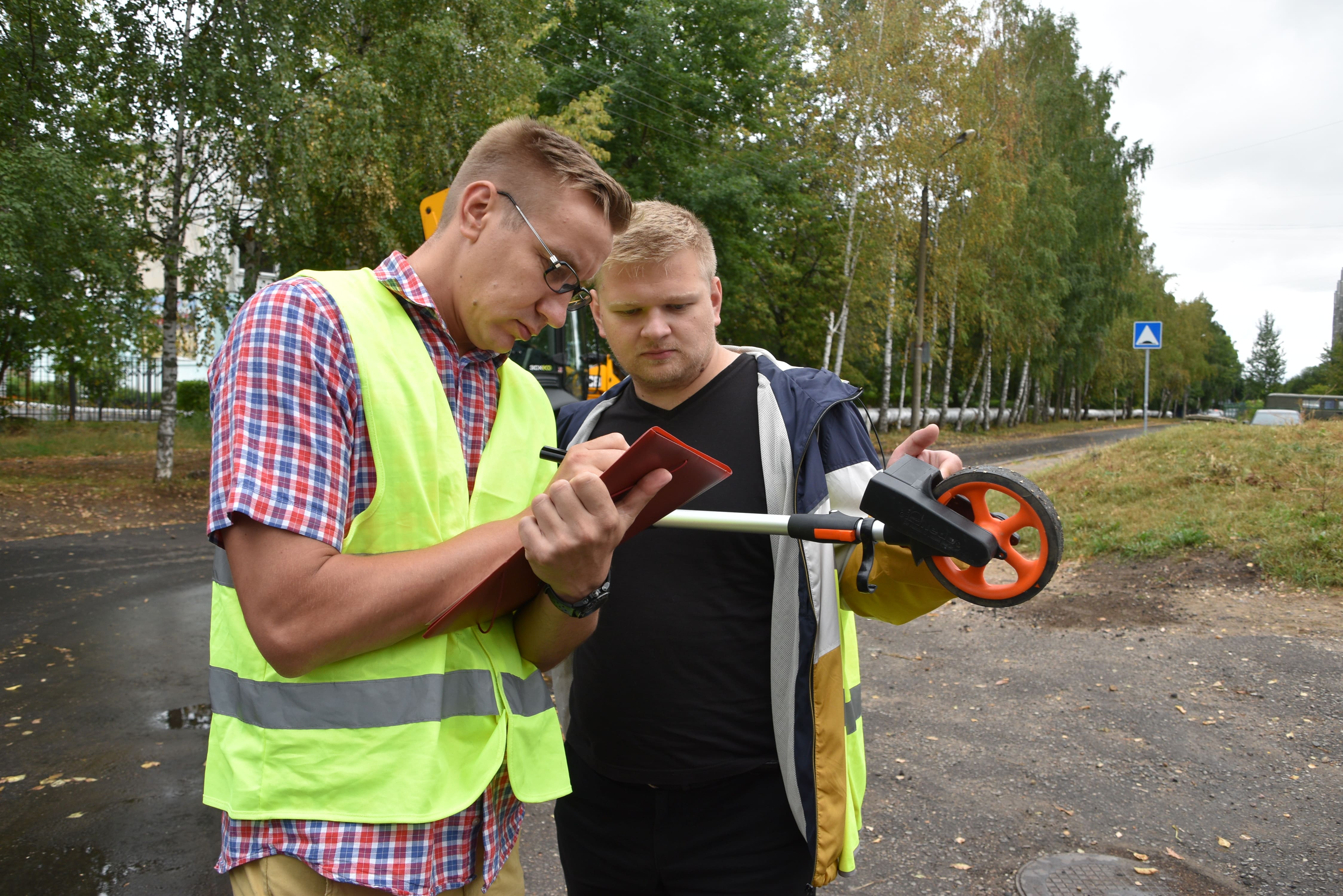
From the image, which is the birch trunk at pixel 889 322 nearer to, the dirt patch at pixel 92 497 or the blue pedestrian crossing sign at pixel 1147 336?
the blue pedestrian crossing sign at pixel 1147 336

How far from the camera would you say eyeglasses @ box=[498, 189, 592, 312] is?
1569 millimetres

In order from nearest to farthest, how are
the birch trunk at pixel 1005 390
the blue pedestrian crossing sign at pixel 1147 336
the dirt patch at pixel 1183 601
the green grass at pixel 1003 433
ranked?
the dirt patch at pixel 1183 601, the blue pedestrian crossing sign at pixel 1147 336, the green grass at pixel 1003 433, the birch trunk at pixel 1005 390

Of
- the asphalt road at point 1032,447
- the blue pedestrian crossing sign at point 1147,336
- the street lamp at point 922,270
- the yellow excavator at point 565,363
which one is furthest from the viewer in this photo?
the street lamp at point 922,270

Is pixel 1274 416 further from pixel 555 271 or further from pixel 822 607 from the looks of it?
pixel 555 271

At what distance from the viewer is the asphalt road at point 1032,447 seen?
70.5 ft

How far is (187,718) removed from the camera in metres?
4.93

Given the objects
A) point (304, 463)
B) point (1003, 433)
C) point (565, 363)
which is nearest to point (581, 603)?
point (304, 463)

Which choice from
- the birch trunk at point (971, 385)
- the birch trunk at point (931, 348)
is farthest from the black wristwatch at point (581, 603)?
the birch trunk at point (971, 385)

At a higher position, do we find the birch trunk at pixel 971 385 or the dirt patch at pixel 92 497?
the birch trunk at pixel 971 385

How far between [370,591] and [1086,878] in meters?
3.19

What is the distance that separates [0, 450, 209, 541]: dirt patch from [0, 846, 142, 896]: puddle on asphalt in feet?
24.8

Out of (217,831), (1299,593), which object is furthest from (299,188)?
(1299,593)

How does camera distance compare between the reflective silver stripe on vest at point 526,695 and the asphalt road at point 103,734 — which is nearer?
the reflective silver stripe on vest at point 526,695

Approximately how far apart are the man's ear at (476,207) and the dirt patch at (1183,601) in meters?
6.32
